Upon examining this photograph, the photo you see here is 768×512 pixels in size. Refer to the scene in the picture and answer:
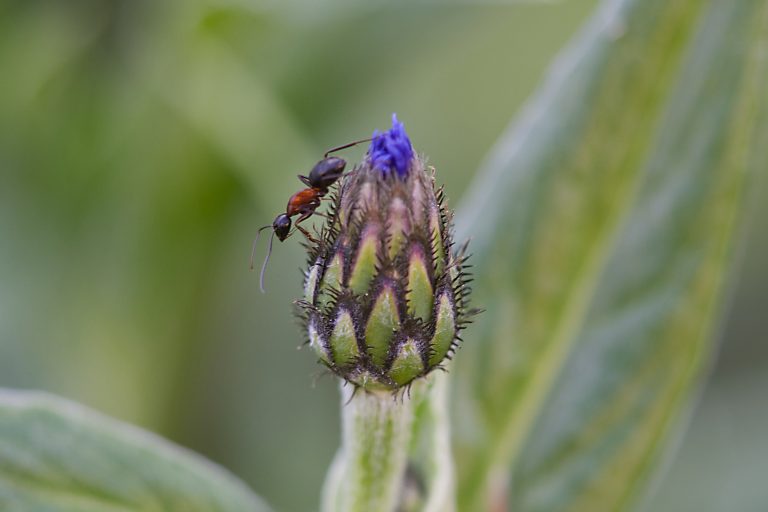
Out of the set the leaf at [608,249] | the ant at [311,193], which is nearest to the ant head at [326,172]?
the ant at [311,193]

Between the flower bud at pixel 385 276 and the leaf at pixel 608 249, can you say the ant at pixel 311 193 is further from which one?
the leaf at pixel 608 249

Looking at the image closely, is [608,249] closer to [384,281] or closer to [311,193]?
[311,193]

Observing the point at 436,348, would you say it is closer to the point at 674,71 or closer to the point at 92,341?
the point at 674,71

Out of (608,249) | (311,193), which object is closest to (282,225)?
(311,193)

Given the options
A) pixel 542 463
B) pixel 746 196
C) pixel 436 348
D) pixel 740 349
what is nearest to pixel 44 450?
pixel 436 348

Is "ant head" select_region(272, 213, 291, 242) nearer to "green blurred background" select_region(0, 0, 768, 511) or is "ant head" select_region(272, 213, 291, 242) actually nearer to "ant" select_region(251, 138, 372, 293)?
"ant" select_region(251, 138, 372, 293)
